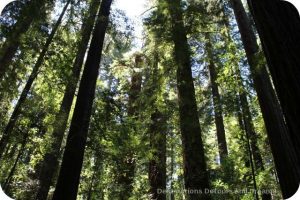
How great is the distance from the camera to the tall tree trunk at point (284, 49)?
87.7 inches

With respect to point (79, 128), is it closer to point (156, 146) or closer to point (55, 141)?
point (55, 141)

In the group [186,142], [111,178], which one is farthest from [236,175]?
[111,178]

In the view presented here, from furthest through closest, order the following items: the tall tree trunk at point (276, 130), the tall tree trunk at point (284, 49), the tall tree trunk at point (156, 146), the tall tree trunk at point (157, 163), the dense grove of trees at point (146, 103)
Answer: the tall tree trunk at point (157, 163) < the tall tree trunk at point (156, 146) < the dense grove of trees at point (146, 103) < the tall tree trunk at point (276, 130) < the tall tree trunk at point (284, 49)

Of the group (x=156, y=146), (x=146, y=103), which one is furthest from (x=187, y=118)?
(x=156, y=146)

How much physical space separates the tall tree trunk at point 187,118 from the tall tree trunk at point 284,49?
4.73 m

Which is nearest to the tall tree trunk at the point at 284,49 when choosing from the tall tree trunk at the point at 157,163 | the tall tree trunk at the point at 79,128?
the tall tree trunk at the point at 79,128

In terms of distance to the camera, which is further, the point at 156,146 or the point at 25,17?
the point at 156,146

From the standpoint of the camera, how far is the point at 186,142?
730 cm

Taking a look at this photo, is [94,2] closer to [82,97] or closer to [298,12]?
[82,97]

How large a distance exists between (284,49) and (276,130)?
4.24m

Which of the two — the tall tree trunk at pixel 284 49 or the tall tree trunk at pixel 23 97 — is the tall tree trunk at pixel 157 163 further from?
the tall tree trunk at pixel 284 49

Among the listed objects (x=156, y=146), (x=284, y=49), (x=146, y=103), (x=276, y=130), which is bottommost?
(x=284, y=49)

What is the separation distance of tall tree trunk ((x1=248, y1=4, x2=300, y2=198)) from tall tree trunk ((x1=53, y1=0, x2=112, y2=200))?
4396mm

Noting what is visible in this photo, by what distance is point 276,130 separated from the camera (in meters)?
6.21
